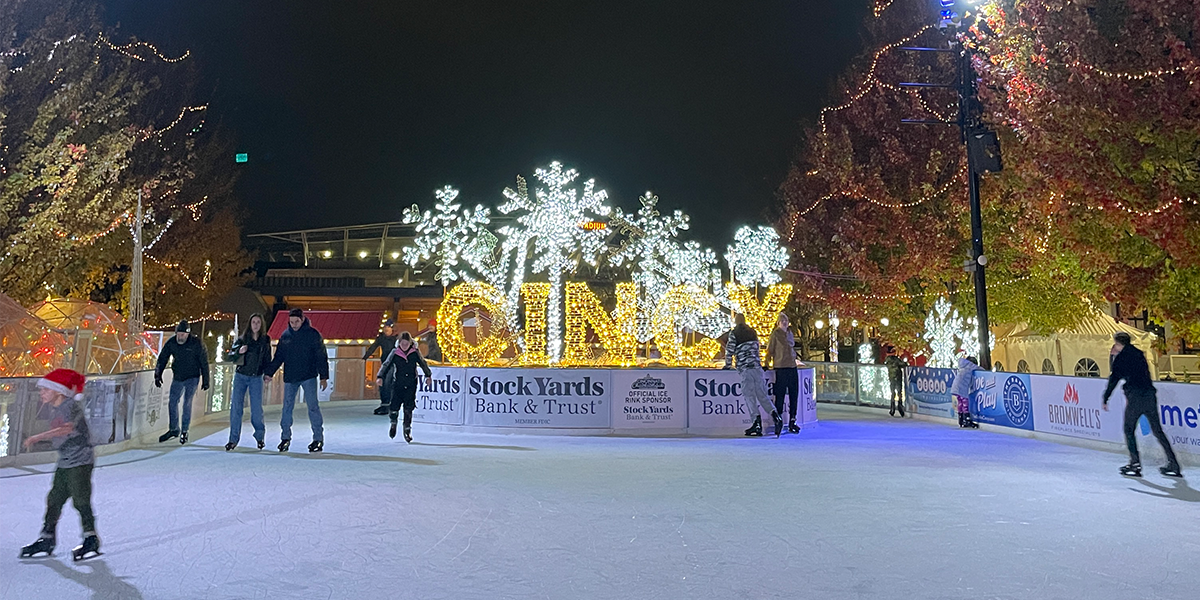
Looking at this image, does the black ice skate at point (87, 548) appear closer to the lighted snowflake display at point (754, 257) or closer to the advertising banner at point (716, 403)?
the advertising banner at point (716, 403)

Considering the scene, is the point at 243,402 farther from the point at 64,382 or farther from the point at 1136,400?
the point at 1136,400

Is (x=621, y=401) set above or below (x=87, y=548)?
above

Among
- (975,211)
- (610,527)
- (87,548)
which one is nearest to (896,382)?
(975,211)

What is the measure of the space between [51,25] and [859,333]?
131ft

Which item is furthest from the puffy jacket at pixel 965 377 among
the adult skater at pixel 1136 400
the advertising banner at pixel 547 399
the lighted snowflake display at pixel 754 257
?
the advertising banner at pixel 547 399

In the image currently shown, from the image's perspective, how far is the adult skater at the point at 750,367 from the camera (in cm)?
1162

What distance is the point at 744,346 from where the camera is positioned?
11.6 m

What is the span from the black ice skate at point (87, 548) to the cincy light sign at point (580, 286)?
1109 cm

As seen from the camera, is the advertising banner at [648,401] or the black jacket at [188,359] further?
the advertising banner at [648,401]

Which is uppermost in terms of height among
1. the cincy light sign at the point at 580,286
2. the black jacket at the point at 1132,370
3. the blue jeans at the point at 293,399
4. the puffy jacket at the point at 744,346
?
the cincy light sign at the point at 580,286

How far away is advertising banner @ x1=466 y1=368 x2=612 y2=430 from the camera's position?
495 inches

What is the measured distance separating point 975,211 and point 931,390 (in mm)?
4133

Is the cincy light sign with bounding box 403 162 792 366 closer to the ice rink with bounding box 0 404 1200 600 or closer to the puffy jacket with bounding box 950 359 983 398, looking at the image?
the puffy jacket with bounding box 950 359 983 398

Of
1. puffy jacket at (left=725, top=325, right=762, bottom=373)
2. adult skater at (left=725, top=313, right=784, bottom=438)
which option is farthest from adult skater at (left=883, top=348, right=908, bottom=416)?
puffy jacket at (left=725, top=325, right=762, bottom=373)
